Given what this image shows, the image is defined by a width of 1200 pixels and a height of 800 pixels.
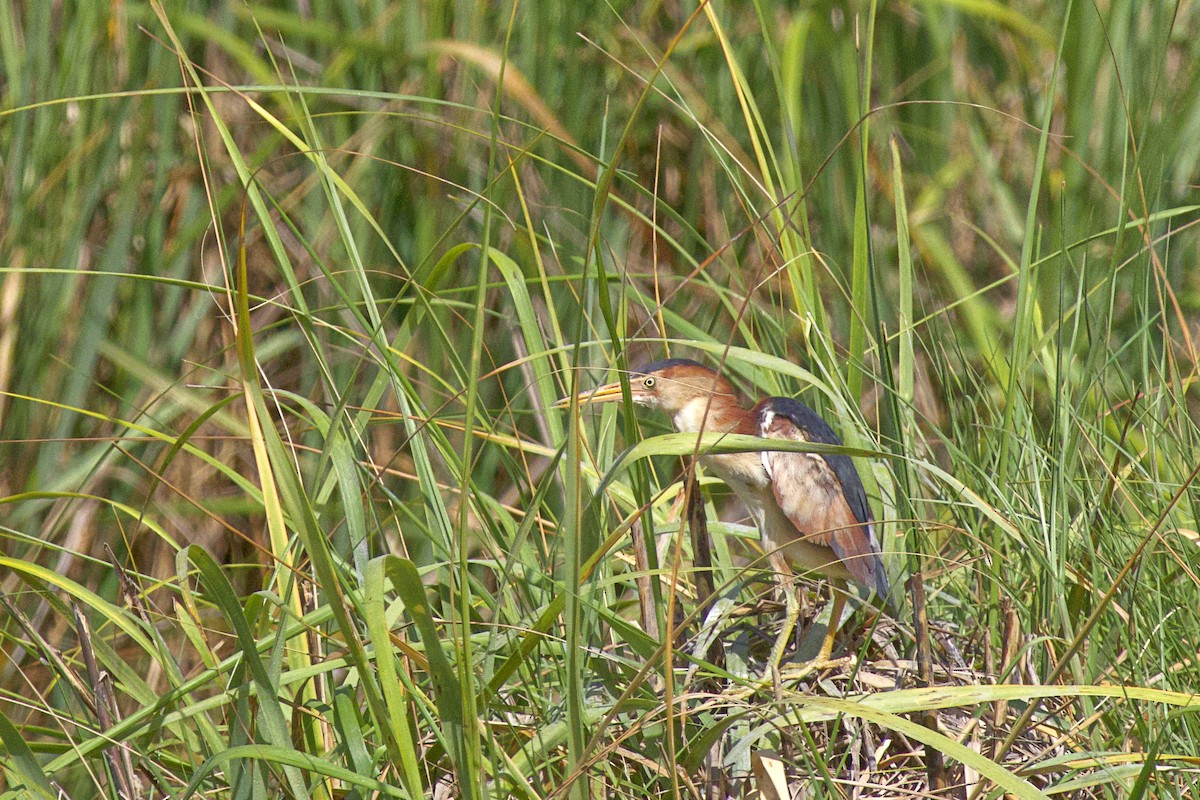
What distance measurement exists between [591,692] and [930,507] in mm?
789

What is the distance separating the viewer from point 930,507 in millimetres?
2105

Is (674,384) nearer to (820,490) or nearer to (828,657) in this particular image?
(820,490)

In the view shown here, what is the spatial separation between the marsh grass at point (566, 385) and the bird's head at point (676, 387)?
92mm

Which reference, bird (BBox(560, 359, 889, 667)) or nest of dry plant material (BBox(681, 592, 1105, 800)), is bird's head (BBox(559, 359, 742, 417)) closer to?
bird (BBox(560, 359, 889, 667))

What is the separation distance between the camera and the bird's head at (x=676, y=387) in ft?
7.43

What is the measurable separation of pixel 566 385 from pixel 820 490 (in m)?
0.46

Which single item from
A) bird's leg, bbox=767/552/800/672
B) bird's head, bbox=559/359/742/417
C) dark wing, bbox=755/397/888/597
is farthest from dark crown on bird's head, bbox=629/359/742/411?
bird's leg, bbox=767/552/800/672

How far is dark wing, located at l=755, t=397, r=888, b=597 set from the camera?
1879 mm

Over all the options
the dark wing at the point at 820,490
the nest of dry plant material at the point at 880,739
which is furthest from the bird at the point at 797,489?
the nest of dry plant material at the point at 880,739

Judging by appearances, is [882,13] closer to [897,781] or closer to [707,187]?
[707,187]

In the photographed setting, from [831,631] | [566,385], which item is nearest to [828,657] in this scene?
[831,631]

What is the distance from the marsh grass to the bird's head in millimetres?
92

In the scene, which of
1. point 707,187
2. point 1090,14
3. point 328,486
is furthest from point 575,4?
point 328,486

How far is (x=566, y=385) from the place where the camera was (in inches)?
83.3
